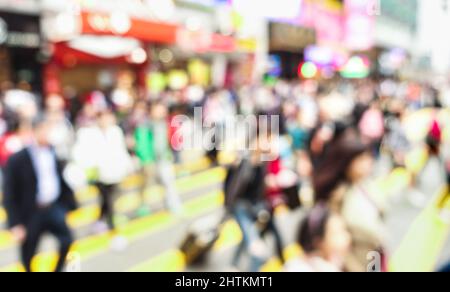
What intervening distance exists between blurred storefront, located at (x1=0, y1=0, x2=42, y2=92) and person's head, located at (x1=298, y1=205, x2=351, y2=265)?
27.4ft

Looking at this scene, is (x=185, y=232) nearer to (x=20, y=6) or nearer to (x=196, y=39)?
(x=20, y=6)

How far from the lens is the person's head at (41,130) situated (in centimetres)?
359

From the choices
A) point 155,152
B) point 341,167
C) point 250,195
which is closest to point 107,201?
point 155,152

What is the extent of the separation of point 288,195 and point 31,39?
763 centimetres

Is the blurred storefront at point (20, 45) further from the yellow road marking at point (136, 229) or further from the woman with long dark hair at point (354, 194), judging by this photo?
the woman with long dark hair at point (354, 194)

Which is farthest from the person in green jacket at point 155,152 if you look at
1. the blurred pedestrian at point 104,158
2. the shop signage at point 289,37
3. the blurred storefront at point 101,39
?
the shop signage at point 289,37

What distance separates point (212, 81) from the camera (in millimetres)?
16406

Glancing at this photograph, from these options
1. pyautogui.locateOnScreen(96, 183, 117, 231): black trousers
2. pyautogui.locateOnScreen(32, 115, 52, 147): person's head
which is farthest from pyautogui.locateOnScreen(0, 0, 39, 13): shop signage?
pyautogui.locateOnScreen(32, 115, 52, 147): person's head

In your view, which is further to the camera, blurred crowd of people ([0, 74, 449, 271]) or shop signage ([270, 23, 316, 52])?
shop signage ([270, 23, 316, 52])

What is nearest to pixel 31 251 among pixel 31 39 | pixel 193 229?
pixel 193 229

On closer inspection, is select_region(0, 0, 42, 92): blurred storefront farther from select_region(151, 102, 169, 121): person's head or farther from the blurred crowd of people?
select_region(151, 102, 169, 121): person's head

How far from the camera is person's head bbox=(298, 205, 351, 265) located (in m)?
2.48

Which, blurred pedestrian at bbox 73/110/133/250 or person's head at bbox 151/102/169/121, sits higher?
person's head at bbox 151/102/169/121

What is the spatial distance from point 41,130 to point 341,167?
89.4 inches
